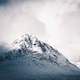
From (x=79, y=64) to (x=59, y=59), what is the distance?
30.0 metres

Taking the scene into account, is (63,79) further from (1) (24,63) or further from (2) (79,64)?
Answer: (2) (79,64)

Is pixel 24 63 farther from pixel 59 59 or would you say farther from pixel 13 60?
pixel 59 59

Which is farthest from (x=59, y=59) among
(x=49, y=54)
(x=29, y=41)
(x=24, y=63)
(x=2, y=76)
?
(x=2, y=76)

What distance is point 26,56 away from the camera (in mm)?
135250

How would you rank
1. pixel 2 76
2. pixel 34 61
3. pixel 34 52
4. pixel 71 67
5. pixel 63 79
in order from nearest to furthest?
pixel 2 76 < pixel 63 79 < pixel 71 67 < pixel 34 61 < pixel 34 52

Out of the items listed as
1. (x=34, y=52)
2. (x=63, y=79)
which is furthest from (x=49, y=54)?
(x=63, y=79)

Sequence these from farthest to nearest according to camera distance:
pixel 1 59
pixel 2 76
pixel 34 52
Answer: pixel 34 52
pixel 1 59
pixel 2 76

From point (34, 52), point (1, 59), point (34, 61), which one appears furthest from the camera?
point (34, 52)

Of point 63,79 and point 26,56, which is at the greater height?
point 26,56

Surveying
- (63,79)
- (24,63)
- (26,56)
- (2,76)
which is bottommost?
(2,76)

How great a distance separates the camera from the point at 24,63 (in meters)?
115

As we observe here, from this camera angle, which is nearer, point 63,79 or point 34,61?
point 63,79

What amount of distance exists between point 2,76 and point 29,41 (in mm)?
101595

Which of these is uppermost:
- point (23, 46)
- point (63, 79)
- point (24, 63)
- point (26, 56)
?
point (23, 46)
